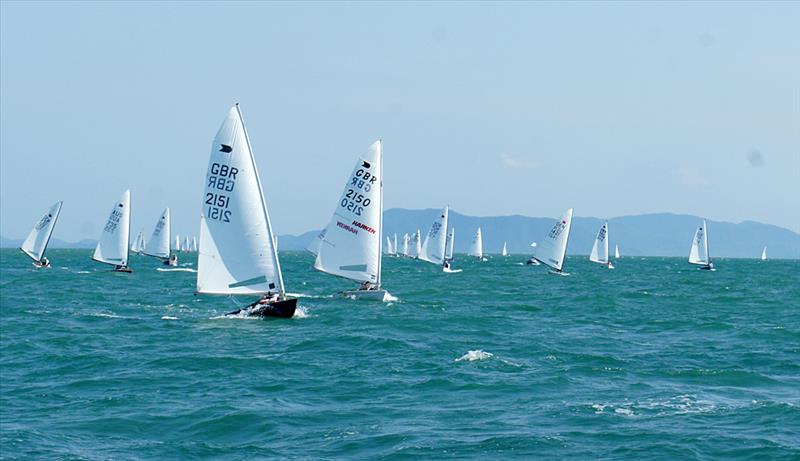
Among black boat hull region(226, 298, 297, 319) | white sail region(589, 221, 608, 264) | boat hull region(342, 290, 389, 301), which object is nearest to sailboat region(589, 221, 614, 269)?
white sail region(589, 221, 608, 264)

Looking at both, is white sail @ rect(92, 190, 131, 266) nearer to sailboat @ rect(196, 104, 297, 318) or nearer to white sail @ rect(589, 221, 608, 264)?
sailboat @ rect(196, 104, 297, 318)

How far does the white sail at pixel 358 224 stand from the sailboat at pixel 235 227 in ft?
32.1

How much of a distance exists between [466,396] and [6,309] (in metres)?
32.1

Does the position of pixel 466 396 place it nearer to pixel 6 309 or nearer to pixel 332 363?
pixel 332 363

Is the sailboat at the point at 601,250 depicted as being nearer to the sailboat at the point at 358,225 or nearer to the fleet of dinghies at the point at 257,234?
the fleet of dinghies at the point at 257,234

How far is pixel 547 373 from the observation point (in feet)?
94.2

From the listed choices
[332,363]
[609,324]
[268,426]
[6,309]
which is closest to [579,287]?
[609,324]

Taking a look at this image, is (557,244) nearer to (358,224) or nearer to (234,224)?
(358,224)

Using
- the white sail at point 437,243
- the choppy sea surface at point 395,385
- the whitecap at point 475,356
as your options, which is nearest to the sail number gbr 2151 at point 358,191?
the choppy sea surface at point 395,385

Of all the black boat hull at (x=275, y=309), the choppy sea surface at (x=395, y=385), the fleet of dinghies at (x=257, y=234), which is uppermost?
the fleet of dinghies at (x=257, y=234)

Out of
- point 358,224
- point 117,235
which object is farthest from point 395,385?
point 117,235

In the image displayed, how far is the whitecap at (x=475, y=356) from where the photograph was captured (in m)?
31.2

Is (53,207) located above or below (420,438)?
above

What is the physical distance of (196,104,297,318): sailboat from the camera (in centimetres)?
3934
